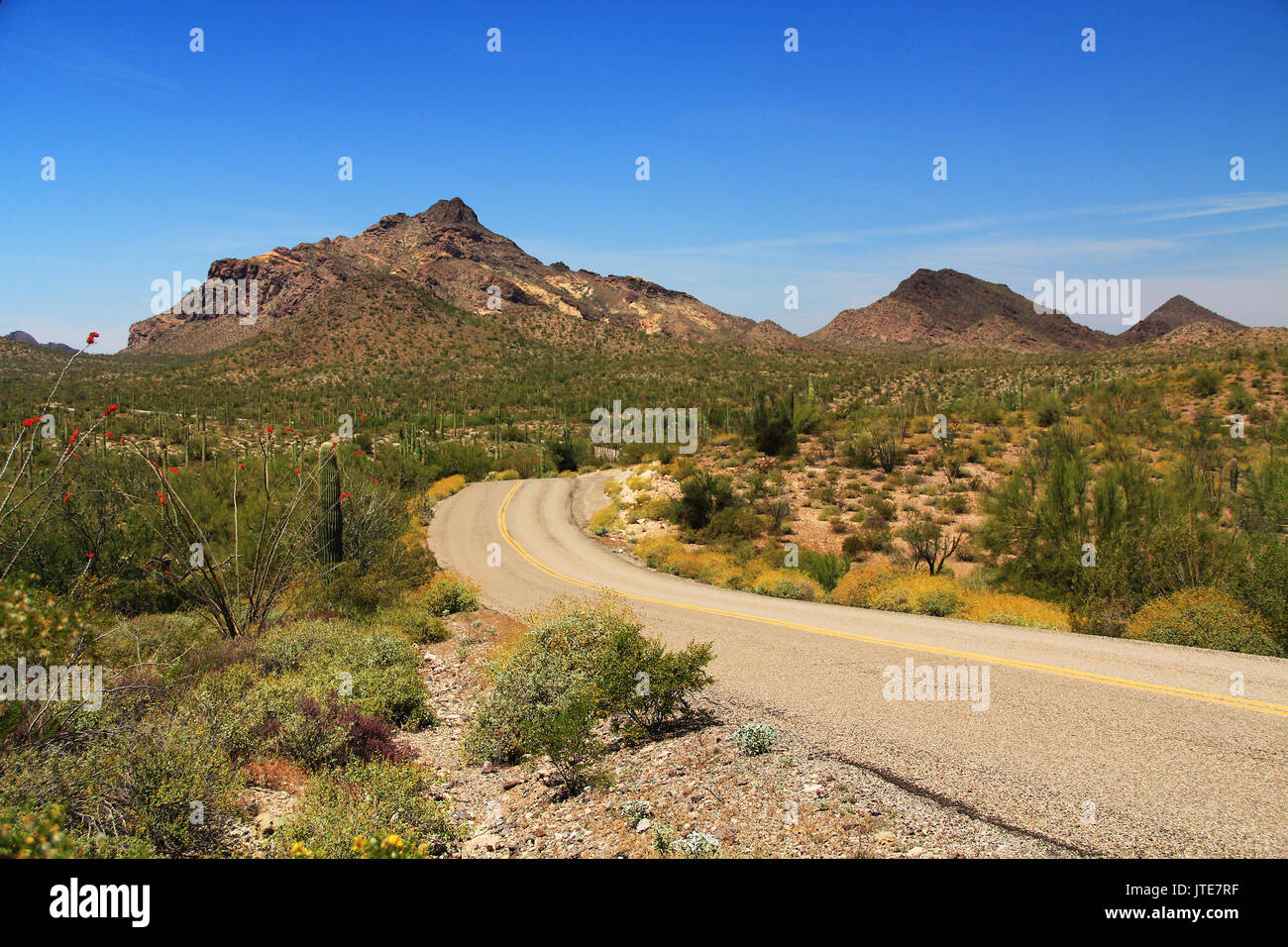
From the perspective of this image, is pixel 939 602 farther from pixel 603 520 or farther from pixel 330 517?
pixel 603 520

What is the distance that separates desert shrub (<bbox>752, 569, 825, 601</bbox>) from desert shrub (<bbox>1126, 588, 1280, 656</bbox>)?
671cm

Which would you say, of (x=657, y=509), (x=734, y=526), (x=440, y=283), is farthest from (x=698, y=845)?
(x=440, y=283)

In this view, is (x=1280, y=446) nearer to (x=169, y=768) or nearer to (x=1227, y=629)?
(x=1227, y=629)

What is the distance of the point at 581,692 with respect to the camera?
827 centimetres

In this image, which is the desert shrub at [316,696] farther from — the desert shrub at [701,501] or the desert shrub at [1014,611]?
the desert shrub at [701,501]

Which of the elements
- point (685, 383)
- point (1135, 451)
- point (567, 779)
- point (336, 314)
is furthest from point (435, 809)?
point (336, 314)

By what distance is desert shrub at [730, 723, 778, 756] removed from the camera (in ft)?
23.7

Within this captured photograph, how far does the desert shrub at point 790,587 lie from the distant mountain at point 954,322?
11805 cm

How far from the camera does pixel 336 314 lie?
304 ft

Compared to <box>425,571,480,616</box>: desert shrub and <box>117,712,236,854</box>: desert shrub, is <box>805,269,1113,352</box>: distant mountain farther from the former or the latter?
<box>117,712,236,854</box>: desert shrub

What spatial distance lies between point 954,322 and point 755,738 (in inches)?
5755

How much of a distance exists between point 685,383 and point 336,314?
2006 inches

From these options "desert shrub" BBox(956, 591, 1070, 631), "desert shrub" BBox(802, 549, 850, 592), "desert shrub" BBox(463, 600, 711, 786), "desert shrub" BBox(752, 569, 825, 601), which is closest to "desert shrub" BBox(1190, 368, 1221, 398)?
"desert shrub" BBox(802, 549, 850, 592)

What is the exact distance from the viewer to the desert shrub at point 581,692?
7879mm
